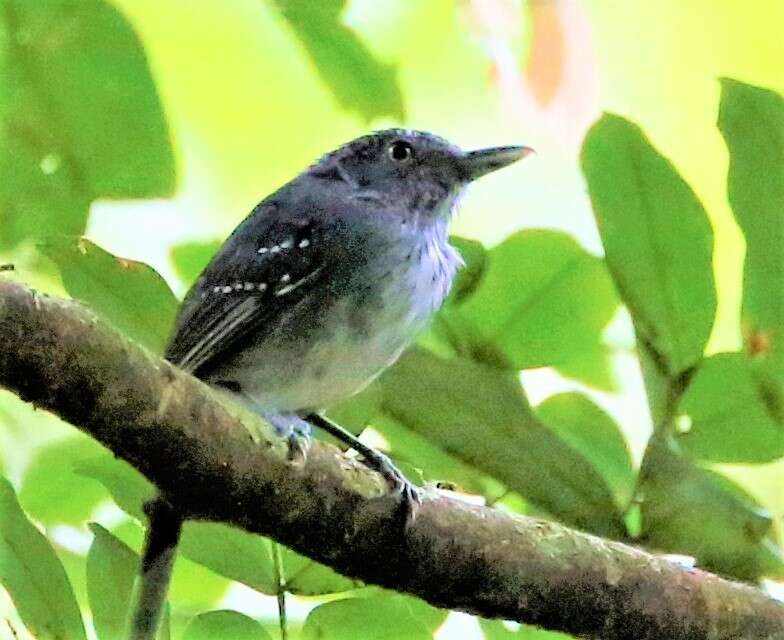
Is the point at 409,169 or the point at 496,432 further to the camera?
the point at 409,169

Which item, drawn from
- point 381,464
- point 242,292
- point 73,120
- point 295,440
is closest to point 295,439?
point 295,440

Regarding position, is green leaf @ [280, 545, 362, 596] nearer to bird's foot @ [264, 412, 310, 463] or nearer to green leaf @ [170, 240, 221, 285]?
bird's foot @ [264, 412, 310, 463]

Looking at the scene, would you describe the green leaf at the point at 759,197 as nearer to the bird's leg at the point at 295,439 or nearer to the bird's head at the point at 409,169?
the bird's head at the point at 409,169

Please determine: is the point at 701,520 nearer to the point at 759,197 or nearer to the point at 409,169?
the point at 759,197

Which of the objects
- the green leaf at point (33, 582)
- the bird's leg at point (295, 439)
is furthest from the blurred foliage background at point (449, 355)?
the bird's leg at point (295, 439)

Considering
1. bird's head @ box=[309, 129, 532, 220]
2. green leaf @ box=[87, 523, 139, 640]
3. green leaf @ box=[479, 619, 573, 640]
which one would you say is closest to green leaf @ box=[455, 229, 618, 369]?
bird's head @ box=[309, 129, 532, 220]

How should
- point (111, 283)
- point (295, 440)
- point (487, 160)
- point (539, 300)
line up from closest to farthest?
point (295, 440), point (111, 283), point (539, 300), point (487, 160)
